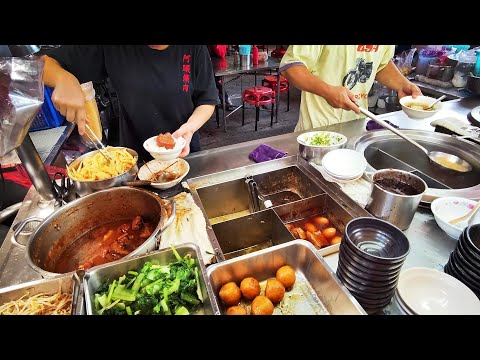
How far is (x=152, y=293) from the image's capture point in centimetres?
143

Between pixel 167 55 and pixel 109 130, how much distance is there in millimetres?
3266

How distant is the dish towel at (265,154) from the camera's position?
267 cm

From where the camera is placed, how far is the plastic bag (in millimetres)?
1462

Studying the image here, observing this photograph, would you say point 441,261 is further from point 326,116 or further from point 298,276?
point 326,116

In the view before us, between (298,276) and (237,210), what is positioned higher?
(298,276)

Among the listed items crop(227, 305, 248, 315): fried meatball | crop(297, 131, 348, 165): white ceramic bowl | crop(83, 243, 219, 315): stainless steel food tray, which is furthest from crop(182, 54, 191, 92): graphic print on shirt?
crop(227, 305, 248, 315): fried meatball

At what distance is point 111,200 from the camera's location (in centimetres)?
204

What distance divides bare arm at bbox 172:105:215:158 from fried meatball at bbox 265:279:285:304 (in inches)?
54.5

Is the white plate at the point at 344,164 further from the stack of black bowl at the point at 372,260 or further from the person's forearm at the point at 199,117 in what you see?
the person's forearm at the point at 199,117

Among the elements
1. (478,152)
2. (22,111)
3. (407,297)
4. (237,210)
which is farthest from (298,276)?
(478,152)

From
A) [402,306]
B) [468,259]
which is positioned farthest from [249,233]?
[468,259]

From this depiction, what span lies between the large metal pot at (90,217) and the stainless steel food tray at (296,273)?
47cm

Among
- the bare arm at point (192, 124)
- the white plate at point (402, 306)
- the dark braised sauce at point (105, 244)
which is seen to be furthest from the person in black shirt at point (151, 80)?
the white plate at point (402, 306)

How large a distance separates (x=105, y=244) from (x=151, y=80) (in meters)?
1.66
